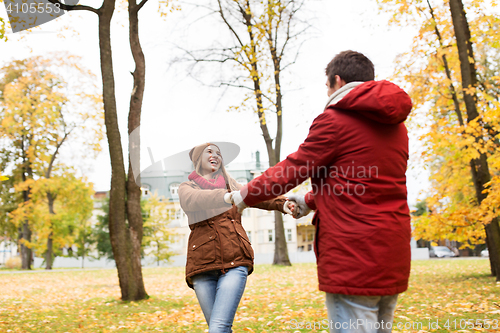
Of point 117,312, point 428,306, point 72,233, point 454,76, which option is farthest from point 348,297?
point 72,233

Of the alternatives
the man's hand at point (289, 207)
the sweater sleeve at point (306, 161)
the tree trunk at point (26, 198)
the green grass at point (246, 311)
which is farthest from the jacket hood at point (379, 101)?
the tree trunk at point (26, 198)

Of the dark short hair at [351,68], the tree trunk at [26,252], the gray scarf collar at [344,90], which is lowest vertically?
→ the tree trunk at [26,252]

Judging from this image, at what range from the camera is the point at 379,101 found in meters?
1.98

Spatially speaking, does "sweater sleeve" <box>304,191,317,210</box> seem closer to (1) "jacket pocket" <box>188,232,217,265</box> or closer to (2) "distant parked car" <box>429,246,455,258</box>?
(1) "jacket pocket" <box>188,232,217,265</box>

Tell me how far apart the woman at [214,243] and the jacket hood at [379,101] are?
1282 mm

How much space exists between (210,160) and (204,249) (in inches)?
26.3

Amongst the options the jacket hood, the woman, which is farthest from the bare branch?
the jacket hood

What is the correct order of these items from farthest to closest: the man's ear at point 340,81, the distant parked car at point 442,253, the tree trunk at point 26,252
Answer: the distant parked car at point 442,253 < the tree trunk at point 26,252 < the man's ear at point 340,81

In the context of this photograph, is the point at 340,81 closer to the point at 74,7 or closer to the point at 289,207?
the point at 289,207

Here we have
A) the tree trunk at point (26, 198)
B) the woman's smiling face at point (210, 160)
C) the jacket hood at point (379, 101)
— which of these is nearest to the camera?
Answer: the jacket hood at point (379, 101)

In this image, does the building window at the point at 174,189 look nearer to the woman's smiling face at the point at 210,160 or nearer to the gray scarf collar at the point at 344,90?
the woman's smiling face at the point at 210,160

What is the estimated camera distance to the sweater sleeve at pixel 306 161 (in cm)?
214

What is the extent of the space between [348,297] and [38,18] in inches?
386

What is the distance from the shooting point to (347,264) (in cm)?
207
